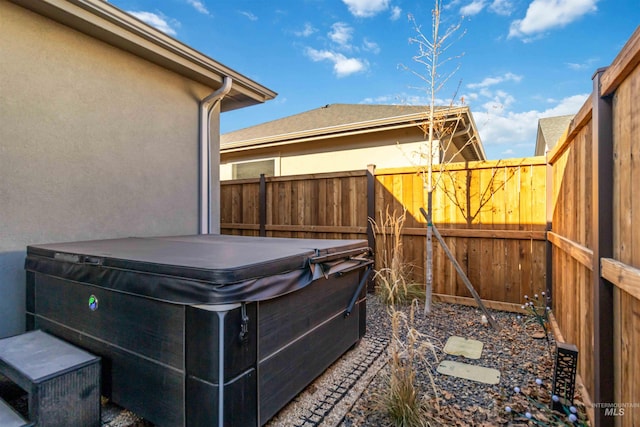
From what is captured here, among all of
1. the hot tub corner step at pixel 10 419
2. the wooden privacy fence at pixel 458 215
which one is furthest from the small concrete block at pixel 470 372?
the hot tub corner step at pixel 10 419

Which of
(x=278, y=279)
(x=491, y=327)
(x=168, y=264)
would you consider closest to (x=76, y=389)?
(x=168, y=264)

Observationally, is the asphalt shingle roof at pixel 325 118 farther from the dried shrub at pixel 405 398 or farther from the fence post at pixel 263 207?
the dried shrub at pixel 405 398

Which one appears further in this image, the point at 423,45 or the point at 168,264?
the point at 423,45

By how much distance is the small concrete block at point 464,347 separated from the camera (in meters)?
2.93

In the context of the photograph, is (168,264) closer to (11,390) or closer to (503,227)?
(11,390)

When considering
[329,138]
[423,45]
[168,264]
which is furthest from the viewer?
[329,138]

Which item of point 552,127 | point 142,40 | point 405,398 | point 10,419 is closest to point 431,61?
point 142,40

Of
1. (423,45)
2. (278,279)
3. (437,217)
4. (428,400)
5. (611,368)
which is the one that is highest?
(423,45)

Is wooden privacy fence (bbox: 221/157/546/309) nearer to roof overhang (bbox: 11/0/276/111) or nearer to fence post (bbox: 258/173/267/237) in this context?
fence post (bbox: 258/173/267/237)

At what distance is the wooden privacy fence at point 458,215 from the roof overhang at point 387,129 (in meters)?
0.78

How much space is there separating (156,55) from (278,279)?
3111 mm

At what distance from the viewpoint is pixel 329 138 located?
6.80 metres

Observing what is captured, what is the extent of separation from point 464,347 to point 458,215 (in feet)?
6.45

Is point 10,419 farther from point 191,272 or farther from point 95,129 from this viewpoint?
point 95,129
